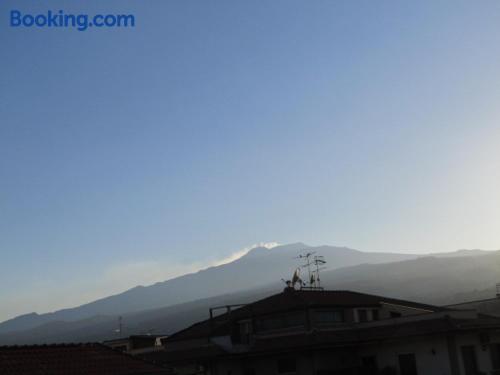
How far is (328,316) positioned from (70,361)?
18.8m

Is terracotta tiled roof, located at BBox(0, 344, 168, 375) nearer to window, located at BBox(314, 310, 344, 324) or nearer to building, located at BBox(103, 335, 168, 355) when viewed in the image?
window, located at BBox(314, 310, 344, 324)

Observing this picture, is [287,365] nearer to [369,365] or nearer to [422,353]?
[369,365]

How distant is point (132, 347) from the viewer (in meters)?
61.2

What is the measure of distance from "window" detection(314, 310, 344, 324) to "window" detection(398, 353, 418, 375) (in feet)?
19.0

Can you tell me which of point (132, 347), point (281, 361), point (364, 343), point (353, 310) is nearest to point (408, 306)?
point (353, 310)

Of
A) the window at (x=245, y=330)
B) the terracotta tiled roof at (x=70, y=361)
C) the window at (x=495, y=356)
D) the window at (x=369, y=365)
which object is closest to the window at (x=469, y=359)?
the window at (x=495, y=356)

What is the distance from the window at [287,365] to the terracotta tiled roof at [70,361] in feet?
36.5

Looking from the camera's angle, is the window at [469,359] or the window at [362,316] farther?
the window at [362,316]

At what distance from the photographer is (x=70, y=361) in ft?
91.5

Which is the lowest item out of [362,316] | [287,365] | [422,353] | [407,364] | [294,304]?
[407,364]

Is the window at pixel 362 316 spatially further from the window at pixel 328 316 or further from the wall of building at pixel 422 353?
the wall of building at pixel 422 353

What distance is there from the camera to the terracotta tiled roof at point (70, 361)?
26.3 m

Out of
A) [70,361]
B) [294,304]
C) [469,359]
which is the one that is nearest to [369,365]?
[469,359]

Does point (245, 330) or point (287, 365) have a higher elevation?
point (245, 330)
